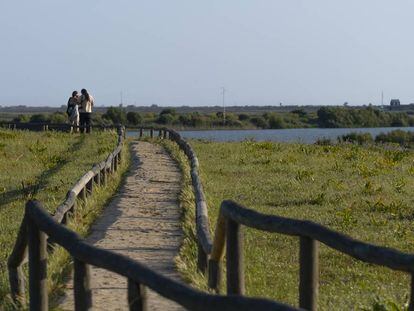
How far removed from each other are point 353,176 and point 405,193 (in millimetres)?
3347

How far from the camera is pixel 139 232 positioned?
11750 mm

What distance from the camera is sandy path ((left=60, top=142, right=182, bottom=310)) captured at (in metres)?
8.17

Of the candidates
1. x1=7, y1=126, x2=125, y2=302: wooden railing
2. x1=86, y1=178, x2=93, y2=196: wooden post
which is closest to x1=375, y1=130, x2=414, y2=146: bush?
x1=7, y1=126, x2=125, y2=302: wooden railing

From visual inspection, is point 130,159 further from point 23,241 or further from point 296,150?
point 23,241

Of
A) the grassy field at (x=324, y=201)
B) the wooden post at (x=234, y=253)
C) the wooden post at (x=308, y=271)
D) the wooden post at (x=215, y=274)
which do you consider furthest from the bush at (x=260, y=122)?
the wooden post at (x=308, y=271)

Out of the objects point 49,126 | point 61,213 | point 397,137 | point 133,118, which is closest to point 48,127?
point 49,126

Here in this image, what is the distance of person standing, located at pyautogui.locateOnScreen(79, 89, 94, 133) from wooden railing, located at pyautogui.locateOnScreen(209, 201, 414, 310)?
26.0 metres

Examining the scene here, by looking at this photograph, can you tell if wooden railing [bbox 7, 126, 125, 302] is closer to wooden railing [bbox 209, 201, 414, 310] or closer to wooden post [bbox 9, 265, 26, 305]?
wooden post [bbox 9, 265, 26, 305]

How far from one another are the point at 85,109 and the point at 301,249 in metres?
28.7

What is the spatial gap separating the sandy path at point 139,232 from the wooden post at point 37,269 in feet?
2.54

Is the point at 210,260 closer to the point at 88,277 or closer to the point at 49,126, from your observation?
the point at 88,277

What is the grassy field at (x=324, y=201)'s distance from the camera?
10.0 meters

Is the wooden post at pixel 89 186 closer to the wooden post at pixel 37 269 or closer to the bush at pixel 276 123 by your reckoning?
the wooden post at pixel 37 269

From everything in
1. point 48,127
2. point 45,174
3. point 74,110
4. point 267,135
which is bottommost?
point 267,135
